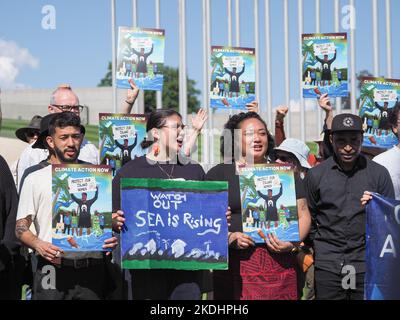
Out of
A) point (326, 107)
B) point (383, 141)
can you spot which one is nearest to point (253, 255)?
point (326, 107)

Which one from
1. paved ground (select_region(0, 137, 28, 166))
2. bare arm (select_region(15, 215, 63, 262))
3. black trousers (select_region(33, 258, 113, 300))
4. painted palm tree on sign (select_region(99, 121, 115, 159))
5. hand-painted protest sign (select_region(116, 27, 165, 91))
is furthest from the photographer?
paved ground (select_region(0, 137, 28, 166))

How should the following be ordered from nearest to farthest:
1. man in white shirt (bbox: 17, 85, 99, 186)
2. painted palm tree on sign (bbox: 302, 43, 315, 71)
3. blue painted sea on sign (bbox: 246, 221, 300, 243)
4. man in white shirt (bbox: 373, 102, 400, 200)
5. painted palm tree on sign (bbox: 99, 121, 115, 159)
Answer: blue painted sea on sign (bbox: 246, 221, 300, 243) → man in white shirt (bbox: 373, 102, 400, 200) → painted palm tree on sign (bbox: 99, 121, 115, 159) → man in white shirt (bbox: 17, 85, 99, 186) → painted palm tree on sign (bbox: 302, 43, 315, 71)

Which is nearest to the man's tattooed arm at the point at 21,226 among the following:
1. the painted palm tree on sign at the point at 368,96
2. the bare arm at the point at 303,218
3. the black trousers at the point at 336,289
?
the bare arm at the point at 303,218

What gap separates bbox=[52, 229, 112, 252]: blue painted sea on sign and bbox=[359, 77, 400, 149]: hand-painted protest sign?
2.77 meters

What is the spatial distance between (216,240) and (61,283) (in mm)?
989

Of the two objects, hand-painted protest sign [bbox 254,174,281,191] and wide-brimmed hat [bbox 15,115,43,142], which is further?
wide-brimmed hat [bbox 15,115,43,142]

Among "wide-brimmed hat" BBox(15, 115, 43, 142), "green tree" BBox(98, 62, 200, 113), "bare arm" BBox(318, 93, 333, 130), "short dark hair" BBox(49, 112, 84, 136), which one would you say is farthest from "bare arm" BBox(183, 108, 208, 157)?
"green tree" BBox(98, 62, 200, 113)

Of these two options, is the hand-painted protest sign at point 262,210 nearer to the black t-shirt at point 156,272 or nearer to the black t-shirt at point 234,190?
the black t-shirt at point 234,190

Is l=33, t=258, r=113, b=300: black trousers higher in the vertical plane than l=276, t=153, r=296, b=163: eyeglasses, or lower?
lower

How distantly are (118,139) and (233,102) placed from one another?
1.11 metres

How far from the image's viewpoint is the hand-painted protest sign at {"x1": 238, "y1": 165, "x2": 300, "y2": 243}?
4.83 meters

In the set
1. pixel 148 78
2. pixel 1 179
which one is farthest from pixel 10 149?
pixel 1 179

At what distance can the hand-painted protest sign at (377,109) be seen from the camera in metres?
6.40

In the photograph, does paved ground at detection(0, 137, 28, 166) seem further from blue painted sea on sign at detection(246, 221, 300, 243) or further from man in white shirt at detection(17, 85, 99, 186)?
blue painted sea on sign at detection(246, 221, 300, 243)
